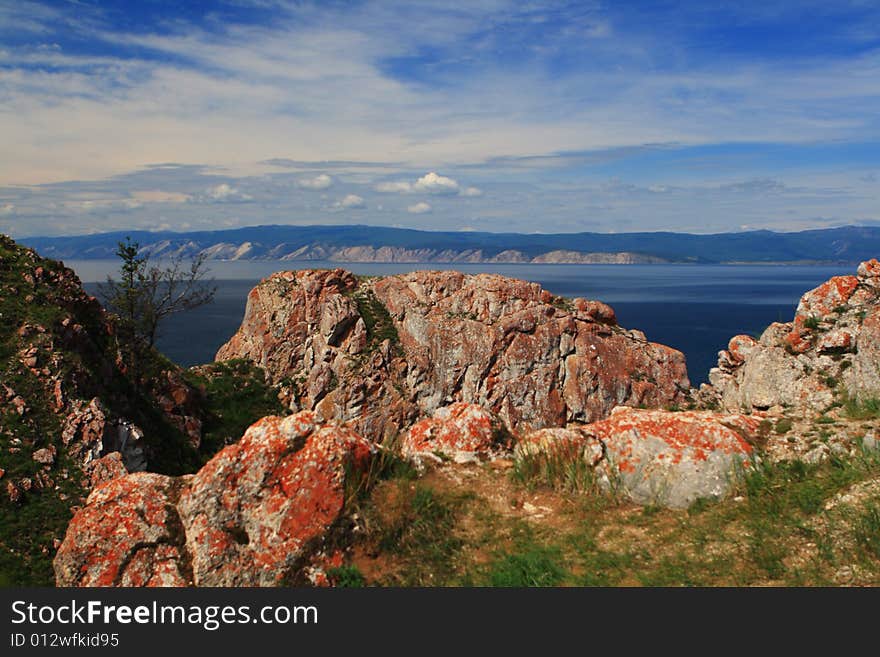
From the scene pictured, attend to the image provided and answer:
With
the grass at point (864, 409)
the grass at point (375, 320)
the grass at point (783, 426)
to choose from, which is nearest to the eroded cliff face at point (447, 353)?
the grass at point (375, 320)

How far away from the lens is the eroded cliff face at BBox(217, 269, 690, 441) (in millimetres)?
52812

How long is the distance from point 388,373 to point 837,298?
126 ft

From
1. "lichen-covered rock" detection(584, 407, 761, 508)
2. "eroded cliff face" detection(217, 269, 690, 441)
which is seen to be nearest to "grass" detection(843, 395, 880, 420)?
"lichen-covered rock" detection(584, 407, 761, 508)

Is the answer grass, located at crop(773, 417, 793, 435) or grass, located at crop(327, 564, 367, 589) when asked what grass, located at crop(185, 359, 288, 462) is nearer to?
grass, located at crop(327, 564, 367, 589)

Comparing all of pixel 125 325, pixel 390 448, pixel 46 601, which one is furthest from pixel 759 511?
pixel 125 325

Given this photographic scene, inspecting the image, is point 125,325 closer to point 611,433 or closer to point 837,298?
point 611,433

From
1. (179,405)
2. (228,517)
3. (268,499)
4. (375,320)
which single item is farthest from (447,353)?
(228,517)

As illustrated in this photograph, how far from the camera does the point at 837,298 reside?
2297 centimetres

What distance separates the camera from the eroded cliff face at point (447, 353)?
173 feet

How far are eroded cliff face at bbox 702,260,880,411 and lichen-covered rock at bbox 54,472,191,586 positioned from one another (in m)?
16.9

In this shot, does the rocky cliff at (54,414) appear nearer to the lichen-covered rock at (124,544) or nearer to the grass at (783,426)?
the lichen-covered rock at (124,544)

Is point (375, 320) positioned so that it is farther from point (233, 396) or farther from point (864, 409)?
point (864, 409)

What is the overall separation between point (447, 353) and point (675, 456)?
44.0 m

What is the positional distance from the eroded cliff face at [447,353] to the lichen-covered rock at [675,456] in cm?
4078
